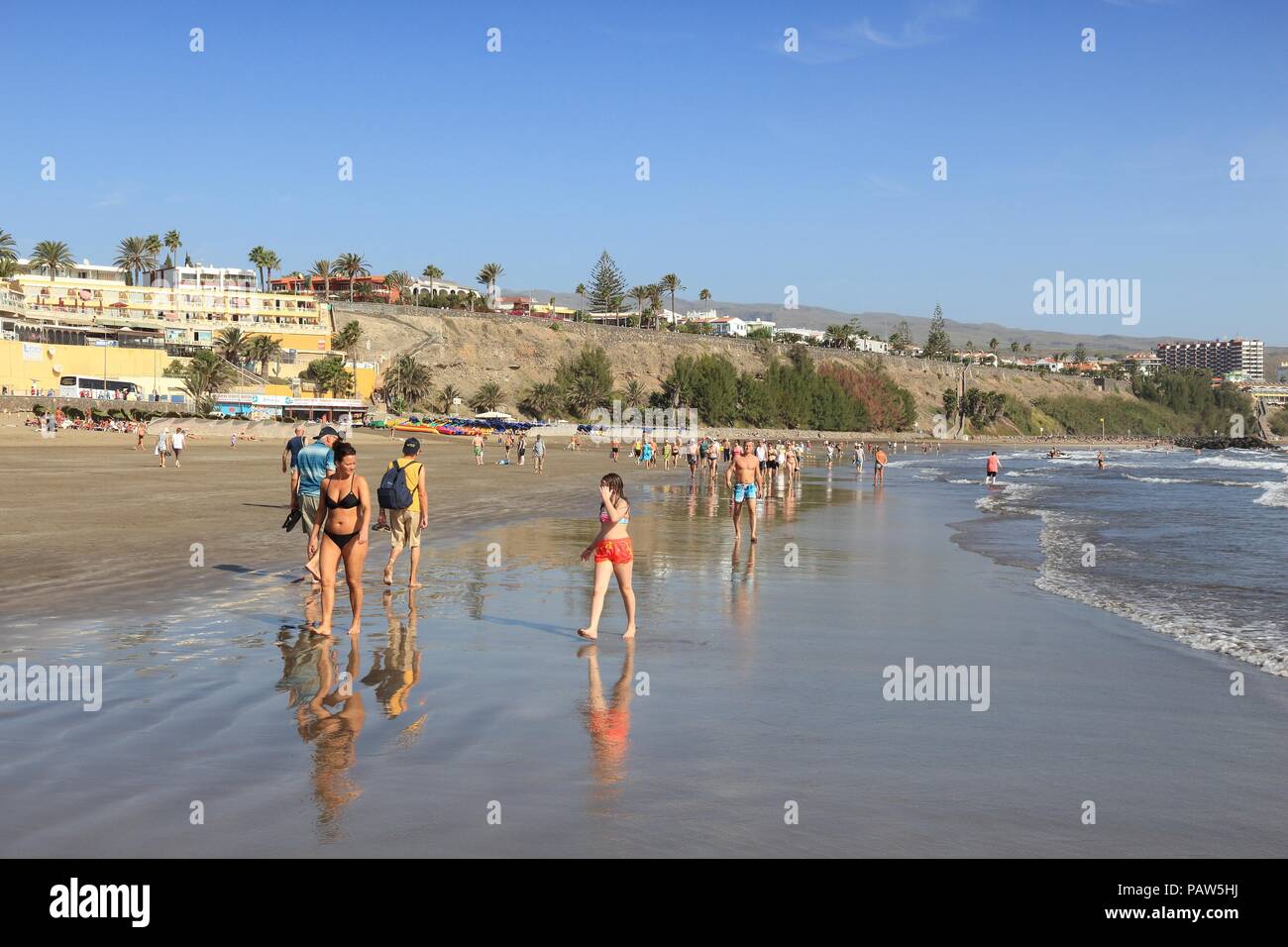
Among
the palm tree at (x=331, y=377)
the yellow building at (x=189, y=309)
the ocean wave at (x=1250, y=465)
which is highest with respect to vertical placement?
the yellow building at (x=189, y=309)

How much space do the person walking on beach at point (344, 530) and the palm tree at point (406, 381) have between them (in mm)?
88349

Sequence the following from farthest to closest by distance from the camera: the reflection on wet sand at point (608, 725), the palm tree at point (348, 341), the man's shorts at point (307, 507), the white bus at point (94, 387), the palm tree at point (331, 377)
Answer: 1. the palm tree at point (348, 341)
2. the palm tree at point (331, 377)
3. the white bus at point (94, 387)
4. the man's shorts at point (307, 507)
5. the reflection on wet sand at point (608, 725)

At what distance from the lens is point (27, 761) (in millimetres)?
5266

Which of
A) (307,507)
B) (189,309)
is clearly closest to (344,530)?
(307,507)

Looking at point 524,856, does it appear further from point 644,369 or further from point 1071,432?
point 1071,432

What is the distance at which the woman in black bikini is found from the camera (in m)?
8.80

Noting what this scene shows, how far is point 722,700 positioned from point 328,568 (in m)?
3.64

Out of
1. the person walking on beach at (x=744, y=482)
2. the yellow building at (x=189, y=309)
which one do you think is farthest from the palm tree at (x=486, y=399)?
the person walking on beach at (x=744, y=482)

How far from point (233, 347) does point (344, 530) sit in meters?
87.2

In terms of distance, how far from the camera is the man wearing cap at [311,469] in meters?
11.4

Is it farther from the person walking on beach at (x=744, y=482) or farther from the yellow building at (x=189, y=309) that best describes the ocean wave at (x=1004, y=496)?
the yellow building at (x=189, y=309)

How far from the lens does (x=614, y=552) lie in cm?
916

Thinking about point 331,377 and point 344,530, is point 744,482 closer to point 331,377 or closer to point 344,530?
point 344,530

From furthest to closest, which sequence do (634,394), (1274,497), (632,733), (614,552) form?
1. (634,394)
2. (1274,497)
3. (614,552)
4. (632,733)
